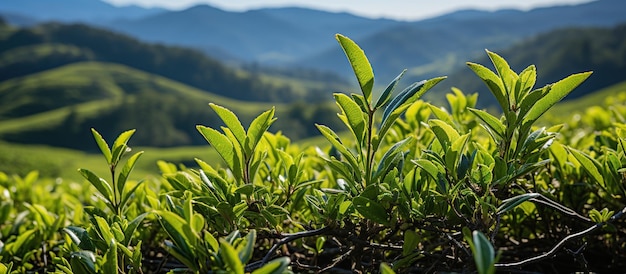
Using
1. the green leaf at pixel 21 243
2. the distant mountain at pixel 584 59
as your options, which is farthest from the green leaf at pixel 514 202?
the distant mountain at pixel 584 59

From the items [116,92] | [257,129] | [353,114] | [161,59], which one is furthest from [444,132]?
[161,59]

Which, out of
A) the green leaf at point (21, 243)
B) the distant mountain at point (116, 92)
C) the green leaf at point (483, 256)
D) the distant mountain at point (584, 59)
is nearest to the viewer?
the green leaf at point (483, 256)

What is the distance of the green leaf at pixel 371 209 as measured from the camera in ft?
3.04

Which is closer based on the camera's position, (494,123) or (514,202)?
(514,202)

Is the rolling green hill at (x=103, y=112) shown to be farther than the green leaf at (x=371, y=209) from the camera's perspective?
Yes

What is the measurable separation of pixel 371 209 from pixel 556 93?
16.7 inches

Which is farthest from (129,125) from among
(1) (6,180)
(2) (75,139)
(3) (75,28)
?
(1) (6,180)

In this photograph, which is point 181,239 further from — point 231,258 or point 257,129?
point 257,129

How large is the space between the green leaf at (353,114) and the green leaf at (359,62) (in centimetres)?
3

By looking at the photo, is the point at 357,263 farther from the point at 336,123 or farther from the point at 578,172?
the point at 336,123

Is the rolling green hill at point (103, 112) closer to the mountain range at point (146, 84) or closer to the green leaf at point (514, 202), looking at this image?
the mountain range at point (146, 84)

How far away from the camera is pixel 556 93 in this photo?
912 mm

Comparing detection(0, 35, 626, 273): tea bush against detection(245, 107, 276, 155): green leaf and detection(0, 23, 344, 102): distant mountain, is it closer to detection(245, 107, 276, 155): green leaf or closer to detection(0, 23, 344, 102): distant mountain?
detection(245, 107, 276, 155): green leaf

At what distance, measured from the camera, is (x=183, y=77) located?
127750mm
